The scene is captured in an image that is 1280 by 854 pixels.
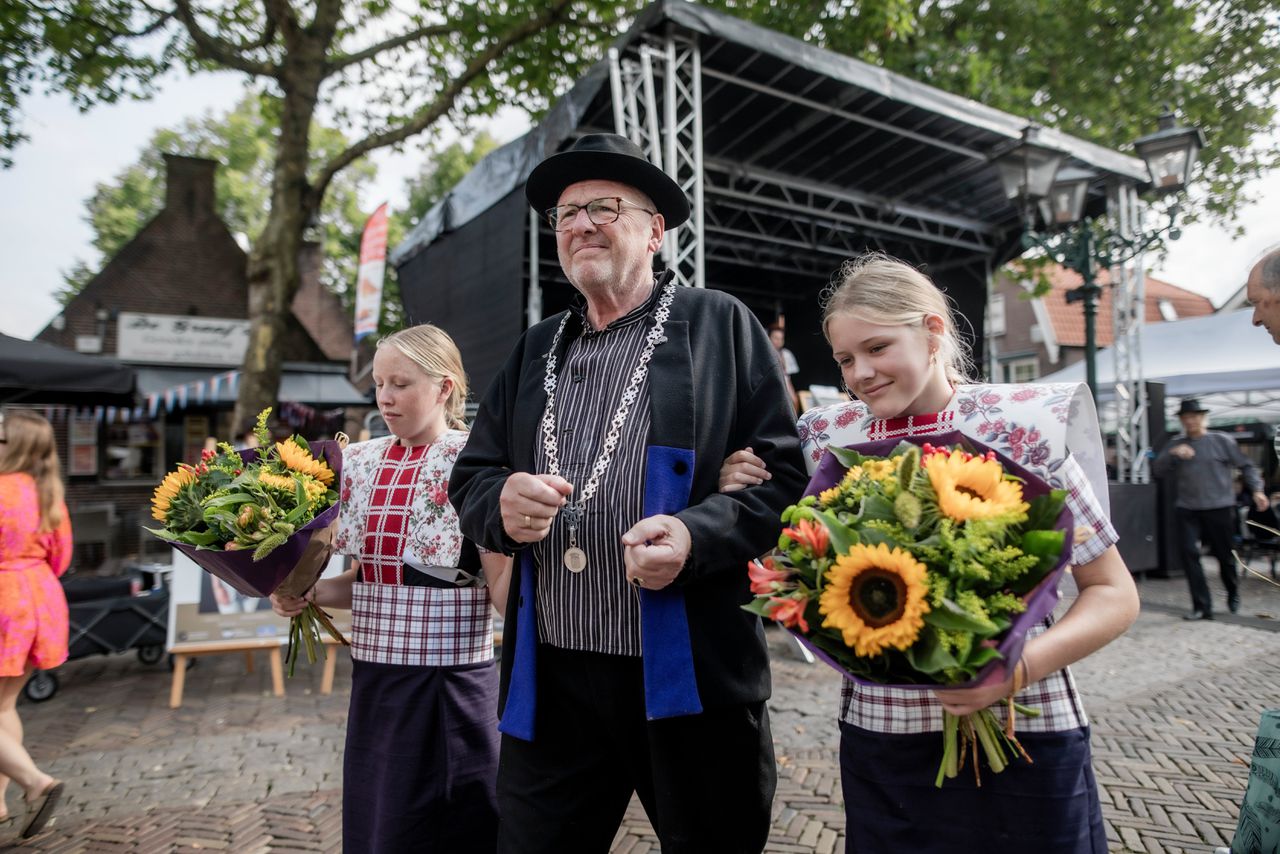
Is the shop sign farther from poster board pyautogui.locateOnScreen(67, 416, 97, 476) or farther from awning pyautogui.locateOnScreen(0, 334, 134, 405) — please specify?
awning pyautogui.locateOnScreen(0, 334, 134, 405)

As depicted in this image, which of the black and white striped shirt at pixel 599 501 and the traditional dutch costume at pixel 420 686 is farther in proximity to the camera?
the traditional dutch costume at pixel 420 686

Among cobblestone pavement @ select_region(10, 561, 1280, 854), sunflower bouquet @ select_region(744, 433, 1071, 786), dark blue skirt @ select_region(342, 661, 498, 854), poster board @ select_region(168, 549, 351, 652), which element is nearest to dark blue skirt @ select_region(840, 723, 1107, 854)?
sunflower bouquet @ select_region(744, 433, 1071, 786)

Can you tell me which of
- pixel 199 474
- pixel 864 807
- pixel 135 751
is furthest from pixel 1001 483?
pixel 135 751

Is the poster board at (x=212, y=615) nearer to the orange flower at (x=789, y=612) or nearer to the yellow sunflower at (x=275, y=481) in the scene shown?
the yellow sunflower at (x=275, y=481)

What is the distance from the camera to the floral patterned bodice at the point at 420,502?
230 centimetres

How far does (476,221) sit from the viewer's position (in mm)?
9414

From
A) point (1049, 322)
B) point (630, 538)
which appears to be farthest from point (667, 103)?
point (1049, 322)

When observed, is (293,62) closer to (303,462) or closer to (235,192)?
(303,462)

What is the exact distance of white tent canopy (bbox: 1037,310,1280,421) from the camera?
1167 centimetres

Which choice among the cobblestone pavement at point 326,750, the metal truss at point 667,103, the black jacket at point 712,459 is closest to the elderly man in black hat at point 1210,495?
the cobblestone pavement at point 326,750

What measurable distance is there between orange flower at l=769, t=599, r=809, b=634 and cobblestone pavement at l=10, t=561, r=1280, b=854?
2.34 m

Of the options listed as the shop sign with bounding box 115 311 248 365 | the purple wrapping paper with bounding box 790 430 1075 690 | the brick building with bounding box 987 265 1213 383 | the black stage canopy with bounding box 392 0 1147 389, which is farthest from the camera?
the brick building with bounding box 987 265 1213 383

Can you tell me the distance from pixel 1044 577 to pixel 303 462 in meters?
2.05

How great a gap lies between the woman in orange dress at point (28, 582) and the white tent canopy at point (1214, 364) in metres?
12.1
